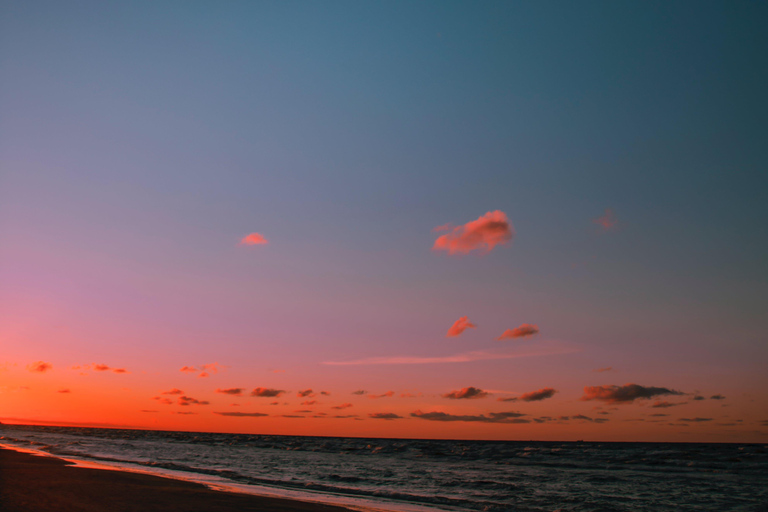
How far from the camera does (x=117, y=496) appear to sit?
642 inches

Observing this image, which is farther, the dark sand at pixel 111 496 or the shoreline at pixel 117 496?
the shoreline at pixel 117 496

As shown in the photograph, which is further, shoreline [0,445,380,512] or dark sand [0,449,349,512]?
shoreline [0,445,380,512]

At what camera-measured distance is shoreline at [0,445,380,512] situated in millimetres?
13938

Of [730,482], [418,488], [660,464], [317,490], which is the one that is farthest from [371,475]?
[660,464]

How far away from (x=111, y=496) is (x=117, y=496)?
0.20 m

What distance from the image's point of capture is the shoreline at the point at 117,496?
13938 mm

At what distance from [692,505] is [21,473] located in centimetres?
3093

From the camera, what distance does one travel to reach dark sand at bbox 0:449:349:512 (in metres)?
13.8

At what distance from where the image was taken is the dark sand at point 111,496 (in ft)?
45.4

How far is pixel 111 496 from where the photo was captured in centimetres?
1617

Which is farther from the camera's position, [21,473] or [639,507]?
[639,507]

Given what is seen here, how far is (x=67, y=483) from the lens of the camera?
1823cm

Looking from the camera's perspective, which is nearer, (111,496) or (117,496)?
(111,496)

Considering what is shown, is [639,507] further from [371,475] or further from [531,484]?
[371,475]
